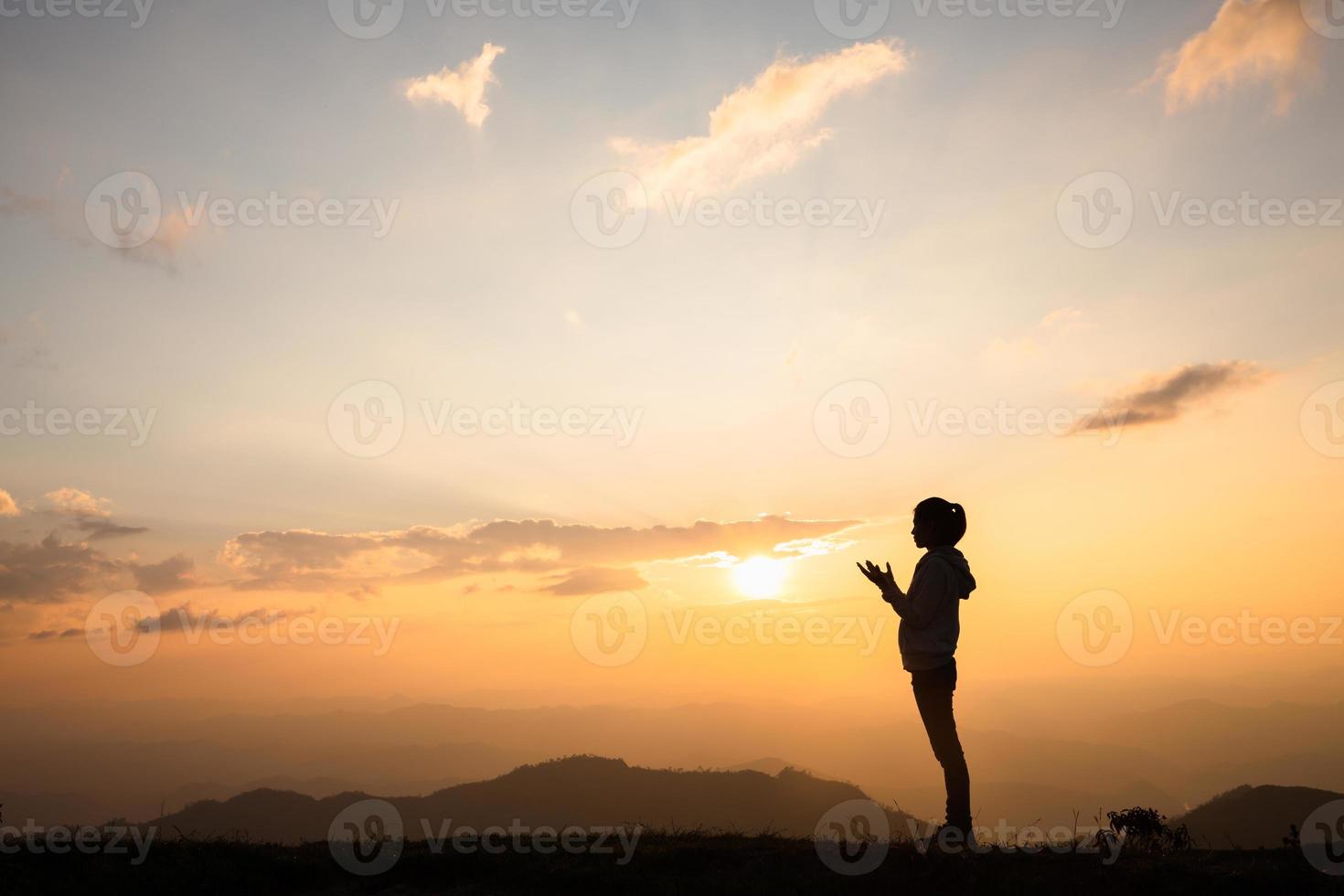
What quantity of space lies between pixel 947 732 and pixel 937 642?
1001 millimetres

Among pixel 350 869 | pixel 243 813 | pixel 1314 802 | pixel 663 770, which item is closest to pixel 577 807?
pixel 663 770

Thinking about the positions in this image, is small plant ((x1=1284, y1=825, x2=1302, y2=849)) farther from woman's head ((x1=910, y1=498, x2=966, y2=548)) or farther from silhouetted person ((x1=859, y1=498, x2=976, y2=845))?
woman's head ((x1=910, y1=498, x2=966, y2=548))

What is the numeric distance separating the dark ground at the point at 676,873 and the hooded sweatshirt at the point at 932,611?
204cm

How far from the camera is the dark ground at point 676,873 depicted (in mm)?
7129

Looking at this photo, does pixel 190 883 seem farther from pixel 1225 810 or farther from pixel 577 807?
pixel 577 807

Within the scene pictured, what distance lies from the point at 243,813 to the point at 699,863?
18281 cm

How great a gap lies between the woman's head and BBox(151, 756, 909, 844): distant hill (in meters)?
136

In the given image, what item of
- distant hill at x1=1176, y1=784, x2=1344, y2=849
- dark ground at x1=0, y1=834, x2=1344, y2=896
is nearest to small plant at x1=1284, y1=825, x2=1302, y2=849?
dark ground at x1=0, y1=834, x2=1344, y2=896

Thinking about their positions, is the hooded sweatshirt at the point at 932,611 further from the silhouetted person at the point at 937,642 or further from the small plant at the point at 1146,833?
the small plant at the point at 1146,833

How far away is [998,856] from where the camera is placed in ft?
25.8

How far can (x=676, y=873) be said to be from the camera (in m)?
8.19

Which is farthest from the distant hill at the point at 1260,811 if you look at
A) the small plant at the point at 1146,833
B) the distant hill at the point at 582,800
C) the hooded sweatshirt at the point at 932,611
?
the hooded sweatshirt at the point at 932,611

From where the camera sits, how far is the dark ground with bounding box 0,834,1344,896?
7.13 meters

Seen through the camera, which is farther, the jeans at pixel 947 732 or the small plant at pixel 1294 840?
the small plant at pixel 1294 840
